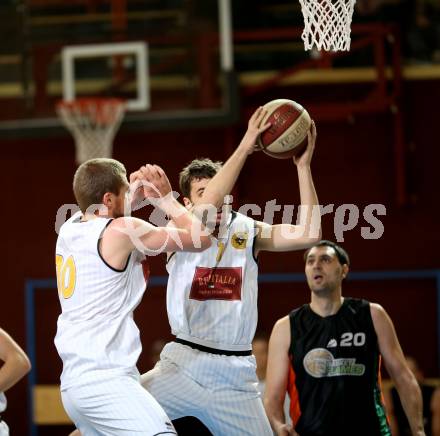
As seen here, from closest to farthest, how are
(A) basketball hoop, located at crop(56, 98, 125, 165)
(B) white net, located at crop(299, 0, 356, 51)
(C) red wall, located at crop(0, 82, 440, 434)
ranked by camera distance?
1. (B) white net, located at crop(299, 0, 356, 51)
2. (A) basketball hoop, located at crop(56, 98, 125, 165)
3. (C) red wall, located at crop(0, 82, 440, 434)

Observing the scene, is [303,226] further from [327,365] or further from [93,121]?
[93,121]

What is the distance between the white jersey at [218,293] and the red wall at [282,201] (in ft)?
17.9

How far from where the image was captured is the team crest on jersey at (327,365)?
6.38 m

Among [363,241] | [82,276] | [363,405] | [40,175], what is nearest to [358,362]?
[363,405]

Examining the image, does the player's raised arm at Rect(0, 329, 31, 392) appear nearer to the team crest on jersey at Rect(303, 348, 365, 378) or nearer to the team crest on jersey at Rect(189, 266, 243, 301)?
the team crest on jersey at Rect(189, 266, 243, 301)

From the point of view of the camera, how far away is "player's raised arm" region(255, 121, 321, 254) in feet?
17.1

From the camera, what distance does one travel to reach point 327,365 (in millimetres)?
6418

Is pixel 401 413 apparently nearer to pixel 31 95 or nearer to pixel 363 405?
pixel 363 405

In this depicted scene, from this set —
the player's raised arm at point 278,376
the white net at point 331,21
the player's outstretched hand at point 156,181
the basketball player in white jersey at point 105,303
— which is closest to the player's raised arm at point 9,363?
the basketball player in white jersey at point 105,303

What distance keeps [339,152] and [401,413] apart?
132 inches

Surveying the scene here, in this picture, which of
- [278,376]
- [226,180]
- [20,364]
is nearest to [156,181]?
[226,180]

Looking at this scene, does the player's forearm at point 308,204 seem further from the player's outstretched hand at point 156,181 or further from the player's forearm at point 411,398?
the player's forearm at point 411,398

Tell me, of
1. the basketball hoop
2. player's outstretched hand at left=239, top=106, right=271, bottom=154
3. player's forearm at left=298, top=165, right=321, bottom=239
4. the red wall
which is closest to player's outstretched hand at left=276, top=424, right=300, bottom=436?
player's forearm at left=298, top=165, right=321, bottom=239

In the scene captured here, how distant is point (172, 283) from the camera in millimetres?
5805
